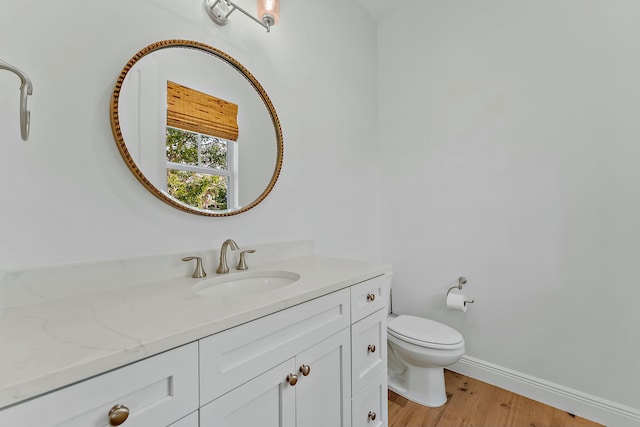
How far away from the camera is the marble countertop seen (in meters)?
0.47

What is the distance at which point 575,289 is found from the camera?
1.53 metres

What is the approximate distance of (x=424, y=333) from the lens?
1.64 metres

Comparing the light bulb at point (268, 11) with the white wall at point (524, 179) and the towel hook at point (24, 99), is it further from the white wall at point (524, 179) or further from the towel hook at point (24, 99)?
the white wall at point (524, 179)

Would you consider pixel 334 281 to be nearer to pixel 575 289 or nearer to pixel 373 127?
pixel 575 289

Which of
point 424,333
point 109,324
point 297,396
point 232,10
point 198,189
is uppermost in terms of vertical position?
point 232,10

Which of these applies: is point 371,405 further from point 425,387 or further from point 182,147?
point 182,147

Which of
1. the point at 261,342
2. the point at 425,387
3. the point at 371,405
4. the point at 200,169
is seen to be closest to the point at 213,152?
the point at 200,169

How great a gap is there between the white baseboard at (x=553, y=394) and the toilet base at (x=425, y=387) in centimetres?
32

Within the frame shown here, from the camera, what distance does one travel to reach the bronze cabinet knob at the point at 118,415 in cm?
52

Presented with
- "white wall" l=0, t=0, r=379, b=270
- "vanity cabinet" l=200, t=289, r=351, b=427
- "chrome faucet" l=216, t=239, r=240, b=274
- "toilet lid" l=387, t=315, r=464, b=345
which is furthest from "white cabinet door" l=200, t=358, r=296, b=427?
"toilet lid" l=387, t=315, r=464, b=345

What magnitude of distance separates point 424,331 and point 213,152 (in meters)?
1.55

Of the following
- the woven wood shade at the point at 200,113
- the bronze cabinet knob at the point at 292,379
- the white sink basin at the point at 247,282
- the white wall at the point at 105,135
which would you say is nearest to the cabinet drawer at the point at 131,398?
the bronze cabinet knob at the point at 292,379

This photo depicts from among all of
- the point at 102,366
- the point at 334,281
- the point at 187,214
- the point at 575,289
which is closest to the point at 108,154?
the point at 187,214

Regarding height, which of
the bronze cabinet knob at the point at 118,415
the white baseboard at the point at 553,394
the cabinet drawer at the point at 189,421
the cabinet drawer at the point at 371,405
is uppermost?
the bronze cabinet knob at the point at 118,415
